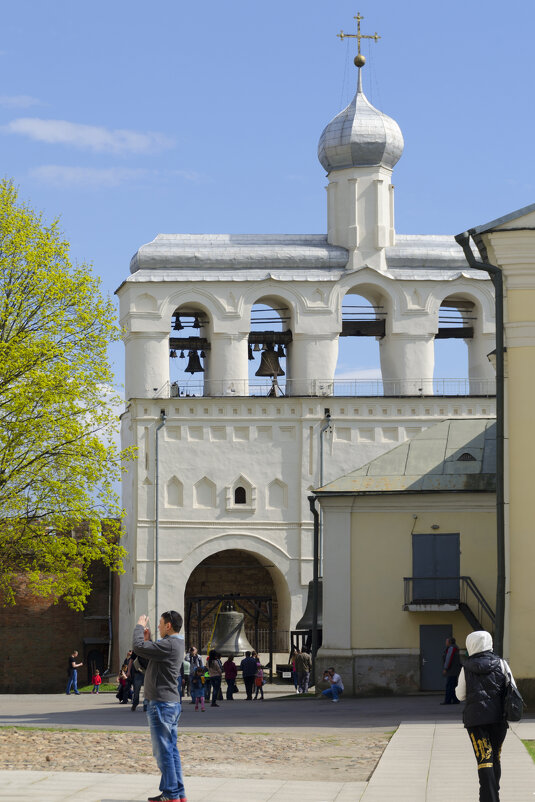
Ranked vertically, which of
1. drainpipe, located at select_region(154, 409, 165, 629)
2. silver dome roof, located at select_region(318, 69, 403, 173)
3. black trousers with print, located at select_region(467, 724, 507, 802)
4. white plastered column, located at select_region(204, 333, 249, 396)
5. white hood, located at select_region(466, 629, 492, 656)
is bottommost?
black trousers with print, located at select_region(467, 724, 507, 802)

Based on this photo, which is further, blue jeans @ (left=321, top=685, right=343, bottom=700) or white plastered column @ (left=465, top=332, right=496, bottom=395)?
white plastered column @ (left=465, top=332, right=496, bottom=395)

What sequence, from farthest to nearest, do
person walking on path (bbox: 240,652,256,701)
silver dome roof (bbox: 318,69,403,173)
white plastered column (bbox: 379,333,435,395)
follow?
1. silver dome roof (bbox: 318,69,403,173)
2. white plastered column (bbox: 379,333,435,395)
3. person walking on path (bbox: 240,652,256,701)

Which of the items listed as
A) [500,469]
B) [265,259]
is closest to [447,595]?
[500,469]

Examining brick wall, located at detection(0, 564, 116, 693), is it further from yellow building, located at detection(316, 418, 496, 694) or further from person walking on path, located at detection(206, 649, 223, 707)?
yellow building, located at detection(316, 418, 496, 694)

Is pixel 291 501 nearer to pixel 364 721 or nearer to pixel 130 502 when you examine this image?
pixel 130 502

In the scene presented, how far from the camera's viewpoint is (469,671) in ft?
33.7

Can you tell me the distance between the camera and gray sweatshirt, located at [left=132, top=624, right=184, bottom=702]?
10.7 metres

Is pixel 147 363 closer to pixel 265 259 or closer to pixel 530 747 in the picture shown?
pixel 265 259

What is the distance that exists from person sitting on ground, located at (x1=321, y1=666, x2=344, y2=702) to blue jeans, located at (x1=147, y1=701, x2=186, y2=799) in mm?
17018

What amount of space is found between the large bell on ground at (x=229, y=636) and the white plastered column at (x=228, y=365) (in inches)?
348

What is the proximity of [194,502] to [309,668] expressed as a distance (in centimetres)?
1147

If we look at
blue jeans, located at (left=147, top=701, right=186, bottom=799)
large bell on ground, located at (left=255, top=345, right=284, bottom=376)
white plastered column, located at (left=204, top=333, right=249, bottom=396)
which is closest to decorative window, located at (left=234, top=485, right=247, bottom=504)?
white plastered column, located at (left=204, top=333, right=249, bottom=396)

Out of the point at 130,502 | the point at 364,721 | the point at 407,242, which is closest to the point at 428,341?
the point at 407,242

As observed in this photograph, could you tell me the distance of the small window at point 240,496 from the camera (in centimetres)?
4359
